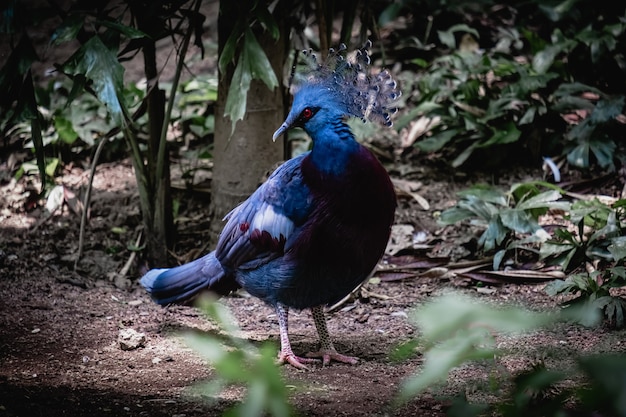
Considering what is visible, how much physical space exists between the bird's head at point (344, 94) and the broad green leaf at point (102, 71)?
1027 mm

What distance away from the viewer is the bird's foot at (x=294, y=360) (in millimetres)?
3609

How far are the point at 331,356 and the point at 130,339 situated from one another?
1.04m

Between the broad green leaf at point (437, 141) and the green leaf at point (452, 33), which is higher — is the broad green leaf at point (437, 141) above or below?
below

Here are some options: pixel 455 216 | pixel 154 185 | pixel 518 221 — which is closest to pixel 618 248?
pixel 518 221

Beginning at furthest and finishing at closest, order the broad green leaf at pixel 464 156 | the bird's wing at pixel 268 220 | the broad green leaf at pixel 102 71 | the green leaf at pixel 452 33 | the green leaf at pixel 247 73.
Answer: the green leaf at pixel 452 33, the broad green leaf at pixel 464 156, the green leaf at pixel 247 73, the broad green leaf at pixel 102 71, the bird's wing at pixel 268 220

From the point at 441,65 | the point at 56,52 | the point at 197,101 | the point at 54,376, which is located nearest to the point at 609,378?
the point at 54,376

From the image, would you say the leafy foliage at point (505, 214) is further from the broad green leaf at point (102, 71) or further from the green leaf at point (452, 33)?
the green leaf at point (452, 33)

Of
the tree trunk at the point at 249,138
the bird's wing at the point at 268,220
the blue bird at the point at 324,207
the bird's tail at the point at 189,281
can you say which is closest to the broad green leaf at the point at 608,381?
the blue bird at the point at 324,207

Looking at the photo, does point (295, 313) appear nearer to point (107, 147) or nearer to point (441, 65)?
point (107, 147)

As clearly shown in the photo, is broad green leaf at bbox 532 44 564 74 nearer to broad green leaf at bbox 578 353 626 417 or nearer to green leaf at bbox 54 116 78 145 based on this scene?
green leaf at bbox 54 116 78 145

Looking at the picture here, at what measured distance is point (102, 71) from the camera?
396 centimetres

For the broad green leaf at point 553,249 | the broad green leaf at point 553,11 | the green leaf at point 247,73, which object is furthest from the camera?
the broad green leaf at point 553,11

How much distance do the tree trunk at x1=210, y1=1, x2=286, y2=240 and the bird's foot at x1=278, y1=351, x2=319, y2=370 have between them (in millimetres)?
1620

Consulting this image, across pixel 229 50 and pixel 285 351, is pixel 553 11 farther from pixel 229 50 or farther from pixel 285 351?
pixel 285 351
